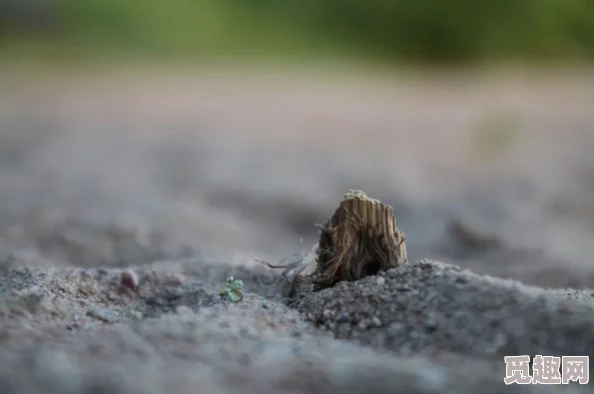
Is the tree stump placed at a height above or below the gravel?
above

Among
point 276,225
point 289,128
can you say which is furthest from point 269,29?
point 276,225

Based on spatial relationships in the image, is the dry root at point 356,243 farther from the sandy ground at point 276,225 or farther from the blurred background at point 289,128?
the blurred background at point 289,128

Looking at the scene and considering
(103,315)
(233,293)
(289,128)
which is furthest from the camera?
(289,128)

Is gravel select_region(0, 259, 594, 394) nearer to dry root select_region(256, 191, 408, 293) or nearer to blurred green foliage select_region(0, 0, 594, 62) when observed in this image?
dry root select_region(256, 191, 408, 293)

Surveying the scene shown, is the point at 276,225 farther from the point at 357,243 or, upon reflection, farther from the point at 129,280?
the point at 357,243

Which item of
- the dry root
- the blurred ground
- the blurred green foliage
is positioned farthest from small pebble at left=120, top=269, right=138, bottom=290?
the blurred green foliage

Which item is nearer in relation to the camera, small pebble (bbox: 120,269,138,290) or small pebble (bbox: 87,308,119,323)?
small pebble (bbox: 87,308,119,323)
